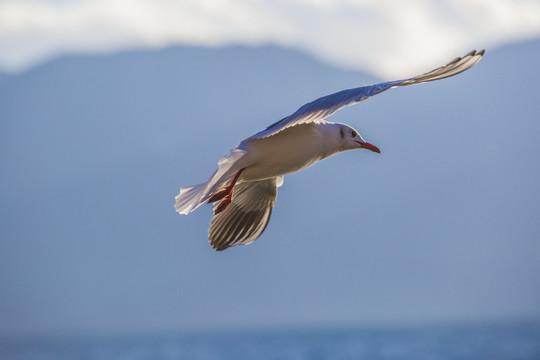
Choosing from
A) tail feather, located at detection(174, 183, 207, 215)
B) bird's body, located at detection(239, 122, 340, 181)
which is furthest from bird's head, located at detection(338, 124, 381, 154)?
tail feather, located at detection(174, 183, 207, 215)

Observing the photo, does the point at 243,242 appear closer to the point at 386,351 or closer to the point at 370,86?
the point at 370,86

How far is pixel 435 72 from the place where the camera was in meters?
4.07

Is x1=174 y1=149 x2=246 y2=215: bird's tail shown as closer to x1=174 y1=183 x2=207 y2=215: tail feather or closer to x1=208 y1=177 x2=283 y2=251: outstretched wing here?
x1=174 y1=183 x2=207 y2=215: tail feather

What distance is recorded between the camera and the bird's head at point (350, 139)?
474 cm

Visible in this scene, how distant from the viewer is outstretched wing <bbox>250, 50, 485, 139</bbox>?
3.98 m

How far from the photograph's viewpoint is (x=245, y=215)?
17.9 feet

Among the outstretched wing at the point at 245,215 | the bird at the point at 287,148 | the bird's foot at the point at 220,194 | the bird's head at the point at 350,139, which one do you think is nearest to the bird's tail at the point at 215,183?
the bird at the point at 287,148

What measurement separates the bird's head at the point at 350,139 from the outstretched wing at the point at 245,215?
763 mm

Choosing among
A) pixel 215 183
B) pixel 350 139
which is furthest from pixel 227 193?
pixel 350 139

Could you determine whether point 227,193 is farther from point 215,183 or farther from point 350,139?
point 350,139

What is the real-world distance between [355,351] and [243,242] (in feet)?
113

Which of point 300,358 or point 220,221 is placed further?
point 300,358

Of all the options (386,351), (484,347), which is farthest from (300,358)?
(484,347)

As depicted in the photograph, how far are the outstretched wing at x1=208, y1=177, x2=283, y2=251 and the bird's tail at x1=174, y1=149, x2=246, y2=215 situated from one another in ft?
2.36
